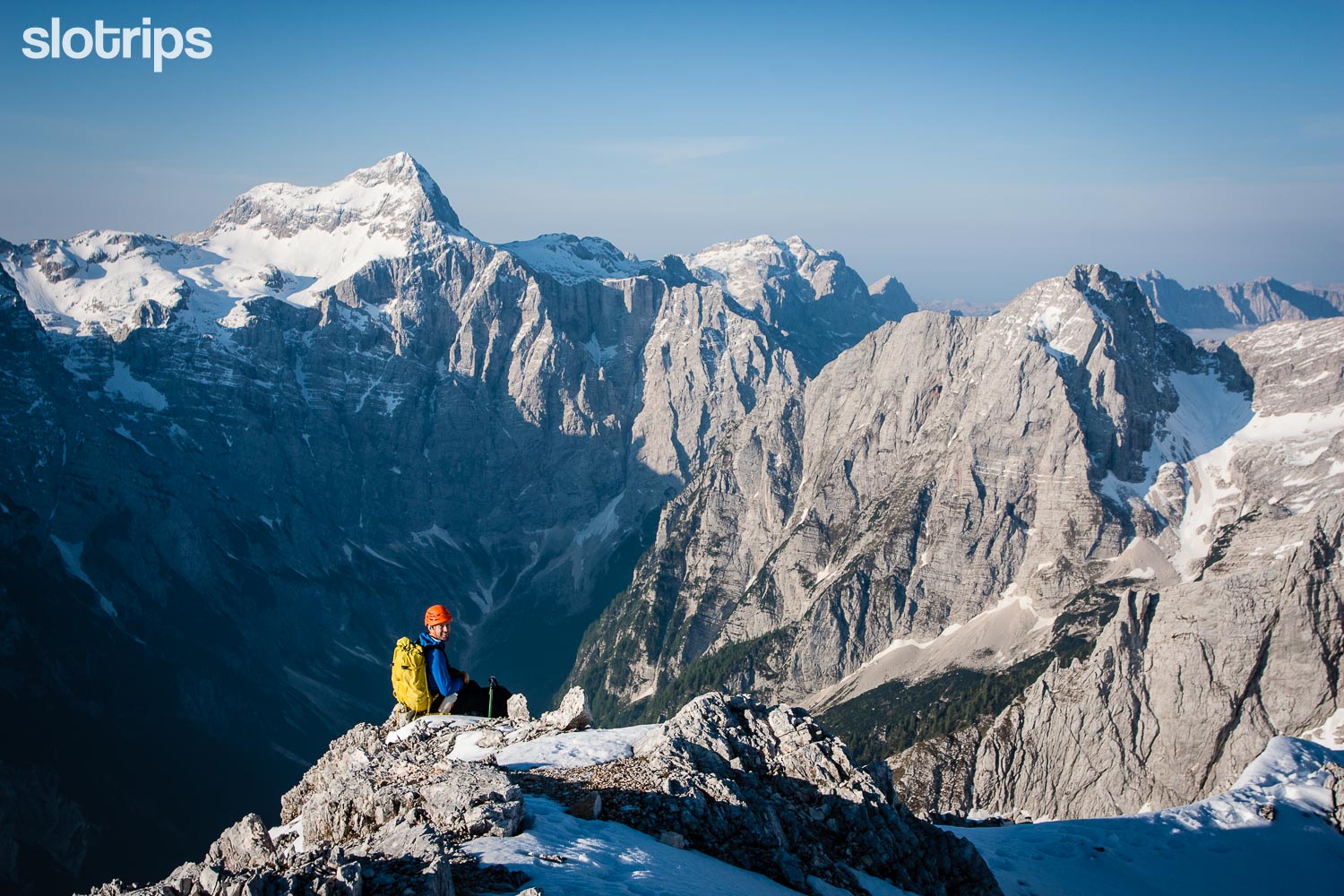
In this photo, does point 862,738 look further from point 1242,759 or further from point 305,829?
point 305,829

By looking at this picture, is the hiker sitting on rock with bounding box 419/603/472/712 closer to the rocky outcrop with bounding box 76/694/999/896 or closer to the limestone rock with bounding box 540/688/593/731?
the rocky outcrop with bounding box 76/694/999/896

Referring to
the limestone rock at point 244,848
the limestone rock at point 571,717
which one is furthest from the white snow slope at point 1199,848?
the limestone rock at point 244,848

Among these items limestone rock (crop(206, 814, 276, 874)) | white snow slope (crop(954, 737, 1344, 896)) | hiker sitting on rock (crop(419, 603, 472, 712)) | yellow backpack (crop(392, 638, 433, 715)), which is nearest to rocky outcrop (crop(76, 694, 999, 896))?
limestone rock (crop(206, 814, 276, 874))

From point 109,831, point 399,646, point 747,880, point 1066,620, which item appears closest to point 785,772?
point 747,880

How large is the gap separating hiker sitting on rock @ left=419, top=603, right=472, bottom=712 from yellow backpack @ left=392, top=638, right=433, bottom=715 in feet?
1.06

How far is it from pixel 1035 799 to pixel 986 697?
112 ft

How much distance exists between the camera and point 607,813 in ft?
91.9

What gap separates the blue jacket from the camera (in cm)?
3669

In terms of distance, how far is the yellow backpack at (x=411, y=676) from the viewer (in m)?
37.0

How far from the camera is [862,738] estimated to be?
513ft

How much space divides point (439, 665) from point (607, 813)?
12114 mm

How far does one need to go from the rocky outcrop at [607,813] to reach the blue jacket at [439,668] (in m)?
1.62

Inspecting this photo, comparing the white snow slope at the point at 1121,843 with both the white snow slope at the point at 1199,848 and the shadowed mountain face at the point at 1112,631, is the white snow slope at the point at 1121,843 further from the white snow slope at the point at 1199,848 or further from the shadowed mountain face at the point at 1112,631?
the shadowed mountain face at the point at 1112,631

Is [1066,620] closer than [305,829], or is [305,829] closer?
[305,829]
